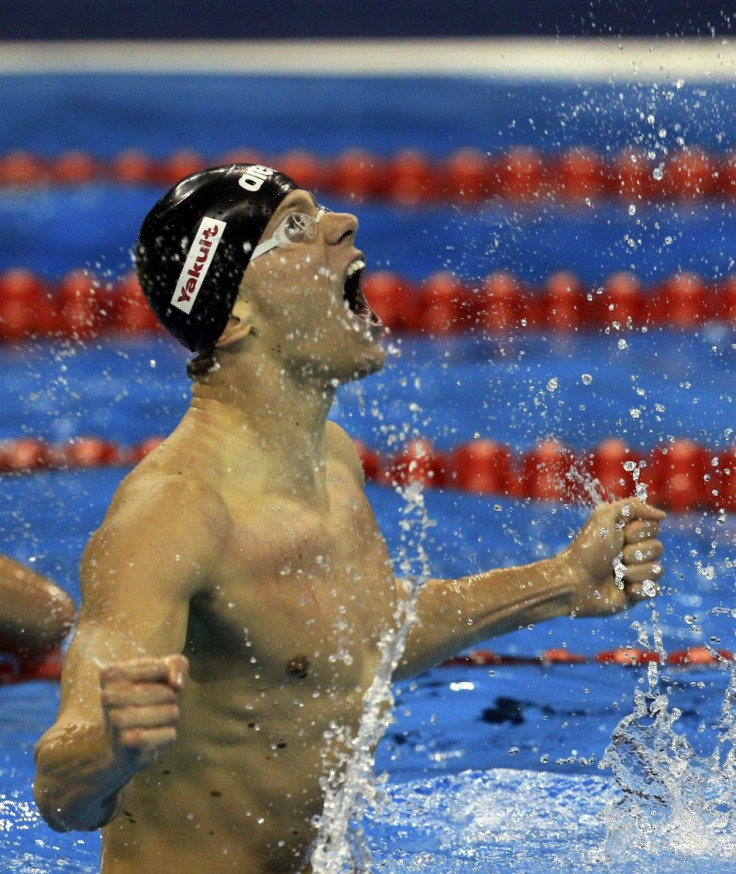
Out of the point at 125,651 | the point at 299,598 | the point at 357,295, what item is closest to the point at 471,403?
the point at 357,295

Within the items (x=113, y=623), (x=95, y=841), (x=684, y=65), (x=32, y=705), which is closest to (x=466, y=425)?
(x=32, y=705)

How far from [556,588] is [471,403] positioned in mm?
3041

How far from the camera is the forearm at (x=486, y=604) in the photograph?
2088 mm

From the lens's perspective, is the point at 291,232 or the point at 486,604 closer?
the point at 291,232

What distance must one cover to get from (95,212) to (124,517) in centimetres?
566

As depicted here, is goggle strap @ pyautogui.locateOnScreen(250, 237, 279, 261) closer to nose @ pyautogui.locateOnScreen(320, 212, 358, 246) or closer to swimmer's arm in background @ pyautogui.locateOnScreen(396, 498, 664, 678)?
nose @ pyautogui.locateOnScreen(320, 212, 358, 246)

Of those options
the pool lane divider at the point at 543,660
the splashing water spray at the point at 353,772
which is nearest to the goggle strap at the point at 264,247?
the splashing water spray at the point at 353,772

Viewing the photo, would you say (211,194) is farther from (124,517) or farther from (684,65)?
(684,65)

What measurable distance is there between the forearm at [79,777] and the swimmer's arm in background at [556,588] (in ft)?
2.33

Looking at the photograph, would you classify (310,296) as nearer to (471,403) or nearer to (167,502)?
(167,502)

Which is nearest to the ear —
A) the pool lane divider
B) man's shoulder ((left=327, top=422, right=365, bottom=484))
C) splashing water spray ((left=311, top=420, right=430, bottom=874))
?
man's shoulder ((left=327, top=422, right=365, bottom=484))

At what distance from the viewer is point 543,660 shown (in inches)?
140

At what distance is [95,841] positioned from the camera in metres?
2.67

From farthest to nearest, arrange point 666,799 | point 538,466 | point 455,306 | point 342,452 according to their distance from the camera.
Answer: point 455,306, point 538,466, point 666,799, point 342,452
